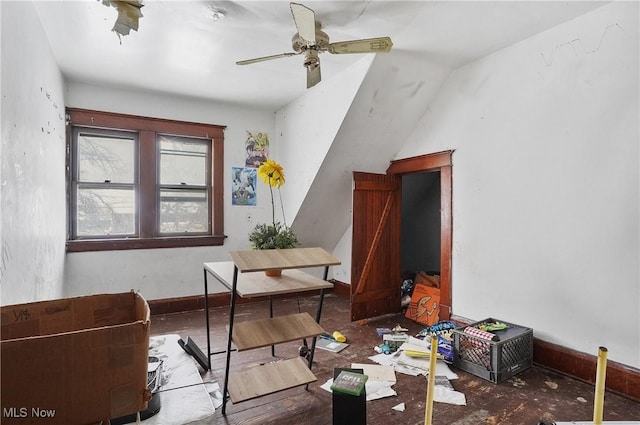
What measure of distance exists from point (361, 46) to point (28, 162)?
226 cm

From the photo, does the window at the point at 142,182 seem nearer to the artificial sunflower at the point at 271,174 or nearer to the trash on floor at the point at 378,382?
the artificial sunflower at the point at 271,174

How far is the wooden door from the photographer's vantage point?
11.9 ft

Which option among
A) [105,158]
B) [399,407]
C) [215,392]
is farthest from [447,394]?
[105,158]

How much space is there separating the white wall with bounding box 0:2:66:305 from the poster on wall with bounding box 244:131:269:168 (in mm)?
1998

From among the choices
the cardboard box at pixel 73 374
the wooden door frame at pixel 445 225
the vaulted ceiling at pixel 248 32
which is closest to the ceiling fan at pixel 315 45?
the vaulted ceiling at pixel 248 32

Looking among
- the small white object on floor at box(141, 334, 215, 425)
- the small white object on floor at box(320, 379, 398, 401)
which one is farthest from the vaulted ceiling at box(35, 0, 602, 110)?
the small white object on floor at box(320, 379, 398, 401)

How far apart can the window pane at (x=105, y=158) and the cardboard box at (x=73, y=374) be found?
2.83 metres

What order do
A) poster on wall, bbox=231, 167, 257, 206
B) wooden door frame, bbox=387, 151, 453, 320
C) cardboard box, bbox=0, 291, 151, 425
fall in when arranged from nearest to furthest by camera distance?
cardboard box, bbox=0, 291, 151, 425
wooden door frame, bbox=387, 151, 453, 320
poster on wall, bbox=231, 167, 257, 206

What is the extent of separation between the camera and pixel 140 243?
3.79 metres

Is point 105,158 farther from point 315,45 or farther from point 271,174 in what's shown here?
point 315,45

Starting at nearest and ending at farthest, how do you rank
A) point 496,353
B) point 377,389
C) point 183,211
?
1. point 377,389
2. point 496,353
3. point 183,211

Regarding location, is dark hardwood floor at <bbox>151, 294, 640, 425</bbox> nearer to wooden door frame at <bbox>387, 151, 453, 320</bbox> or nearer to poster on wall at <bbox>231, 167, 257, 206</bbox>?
wooden door frame at <bbox>387, 151, 453, 320</bbox>

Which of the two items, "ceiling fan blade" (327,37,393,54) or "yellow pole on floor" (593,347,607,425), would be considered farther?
"ceiling fan blade" (327,37,393,54)

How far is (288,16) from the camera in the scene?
233 cm
